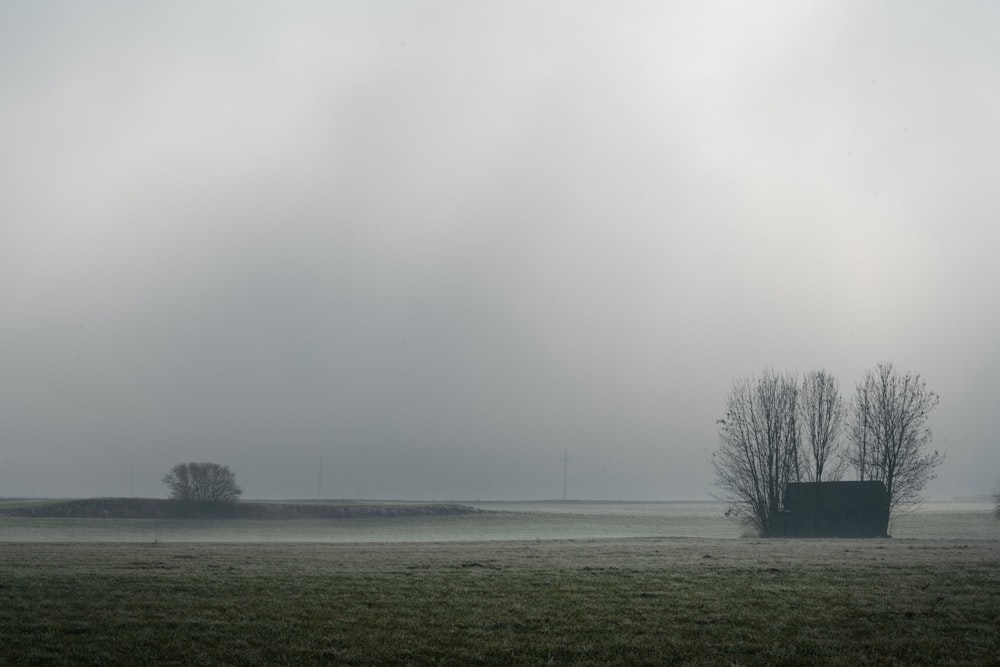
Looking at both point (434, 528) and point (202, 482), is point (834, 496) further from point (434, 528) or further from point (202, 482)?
point (202, 482)

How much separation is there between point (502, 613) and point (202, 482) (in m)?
102

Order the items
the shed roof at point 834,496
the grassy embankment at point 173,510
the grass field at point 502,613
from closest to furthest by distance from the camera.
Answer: the grass field at point 502,613 < the shed roof at point 834,496 < the grassy embankment at point 173,510

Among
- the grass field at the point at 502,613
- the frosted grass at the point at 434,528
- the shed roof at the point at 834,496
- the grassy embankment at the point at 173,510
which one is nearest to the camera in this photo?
the grass field at the point at 502,613

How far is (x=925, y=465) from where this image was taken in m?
68.8

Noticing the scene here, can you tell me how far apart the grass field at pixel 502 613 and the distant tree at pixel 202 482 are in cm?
8515

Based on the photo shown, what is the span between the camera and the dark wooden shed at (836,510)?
2552 inches

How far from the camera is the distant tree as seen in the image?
364 ft

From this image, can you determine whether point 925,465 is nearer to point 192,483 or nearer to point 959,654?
point 959,654

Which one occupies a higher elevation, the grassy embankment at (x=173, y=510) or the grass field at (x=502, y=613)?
the grass field at (x=502, y=613)

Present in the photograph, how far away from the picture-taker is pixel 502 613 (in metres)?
18.8

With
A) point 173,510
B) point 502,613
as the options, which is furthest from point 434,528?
point 502,613

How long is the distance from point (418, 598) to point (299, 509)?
296 feet

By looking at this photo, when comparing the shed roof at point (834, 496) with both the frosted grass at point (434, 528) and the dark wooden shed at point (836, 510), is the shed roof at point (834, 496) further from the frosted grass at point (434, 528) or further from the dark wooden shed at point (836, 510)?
the frosted grass at point (434, 528)

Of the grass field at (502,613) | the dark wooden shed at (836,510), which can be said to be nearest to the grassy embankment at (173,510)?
the dark wooden shed at (836,510)
